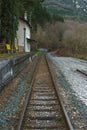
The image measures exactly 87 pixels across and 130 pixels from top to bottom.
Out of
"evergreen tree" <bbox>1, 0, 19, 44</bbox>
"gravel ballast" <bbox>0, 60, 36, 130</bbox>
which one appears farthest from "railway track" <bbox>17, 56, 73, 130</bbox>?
"evergreen tree" <bbox>1, 0, 19, 44</bbox>

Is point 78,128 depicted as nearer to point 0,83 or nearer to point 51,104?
point 51,104

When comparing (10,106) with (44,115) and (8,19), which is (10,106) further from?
(8,19)

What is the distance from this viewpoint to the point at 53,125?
8.07 metres

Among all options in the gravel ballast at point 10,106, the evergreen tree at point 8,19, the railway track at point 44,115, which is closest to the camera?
the railway track at point 44,115

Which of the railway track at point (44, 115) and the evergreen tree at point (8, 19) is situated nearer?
the railway track at point (44, 115)

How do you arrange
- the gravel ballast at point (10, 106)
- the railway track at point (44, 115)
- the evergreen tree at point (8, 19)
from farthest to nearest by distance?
the evergreen tree at point (8, 19)
the gravel ballast at point (10, 106)
the railway track at point (44, 115)

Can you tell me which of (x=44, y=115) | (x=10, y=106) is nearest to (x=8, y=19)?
(x=10, y=106)

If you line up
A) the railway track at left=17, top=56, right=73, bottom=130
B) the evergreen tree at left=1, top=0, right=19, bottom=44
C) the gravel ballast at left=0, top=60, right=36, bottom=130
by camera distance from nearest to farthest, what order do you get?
the railway track at left=17, top=56, right=73, bottom=130 → the gravel ballast at left=0, top=60, right=36, bottom=130 → the evergreen tree at left=1, top=0, right=19, bottom=44

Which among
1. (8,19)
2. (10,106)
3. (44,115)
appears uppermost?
(8,19)

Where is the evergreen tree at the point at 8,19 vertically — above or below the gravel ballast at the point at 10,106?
above

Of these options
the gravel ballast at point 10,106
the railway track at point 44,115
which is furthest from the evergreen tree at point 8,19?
the railway track at point 44,115

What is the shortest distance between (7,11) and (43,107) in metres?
36.9

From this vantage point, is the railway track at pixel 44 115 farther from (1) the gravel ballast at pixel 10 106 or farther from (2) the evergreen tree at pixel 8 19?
(2) the evergreen tree at pixel 8 19

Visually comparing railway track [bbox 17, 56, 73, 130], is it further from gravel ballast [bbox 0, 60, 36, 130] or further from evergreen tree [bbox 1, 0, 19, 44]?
evergreen tree [bbox 1, 0, 19, 44]
